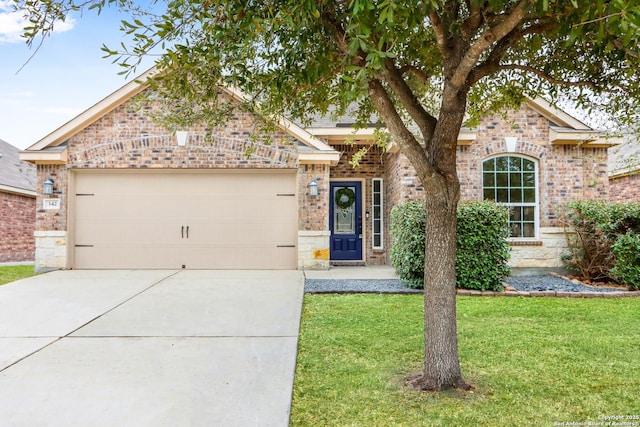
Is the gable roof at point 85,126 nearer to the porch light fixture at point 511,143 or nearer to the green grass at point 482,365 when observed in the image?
the porch light fixture at point 511,143

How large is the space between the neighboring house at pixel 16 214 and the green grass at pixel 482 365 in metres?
12.8

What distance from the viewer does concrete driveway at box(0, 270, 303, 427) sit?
10.7 feet

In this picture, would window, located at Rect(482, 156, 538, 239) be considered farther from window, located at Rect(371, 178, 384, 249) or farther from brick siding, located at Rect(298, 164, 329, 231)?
brick siding, located at Rect(298, 164, 329, 231)

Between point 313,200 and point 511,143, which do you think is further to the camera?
point 313,200

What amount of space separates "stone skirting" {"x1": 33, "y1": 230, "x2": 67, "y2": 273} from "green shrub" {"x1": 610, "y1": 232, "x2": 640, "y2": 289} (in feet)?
38.8

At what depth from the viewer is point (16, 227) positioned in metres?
14.9

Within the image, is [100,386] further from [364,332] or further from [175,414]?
[364,332]

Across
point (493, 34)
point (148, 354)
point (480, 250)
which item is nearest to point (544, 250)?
point (480, 250)

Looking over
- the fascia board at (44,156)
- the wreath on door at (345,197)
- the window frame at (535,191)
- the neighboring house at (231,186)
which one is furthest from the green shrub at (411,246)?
the fascia board at (44,156)

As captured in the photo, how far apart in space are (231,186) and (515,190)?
22.3 feet

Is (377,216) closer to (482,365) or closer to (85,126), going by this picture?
(85,126)

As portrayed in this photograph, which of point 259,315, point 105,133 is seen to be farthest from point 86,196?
point 259,315

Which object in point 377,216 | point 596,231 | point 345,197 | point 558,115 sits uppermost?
point 558,115

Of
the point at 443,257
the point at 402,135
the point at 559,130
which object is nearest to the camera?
the point at 443,257
